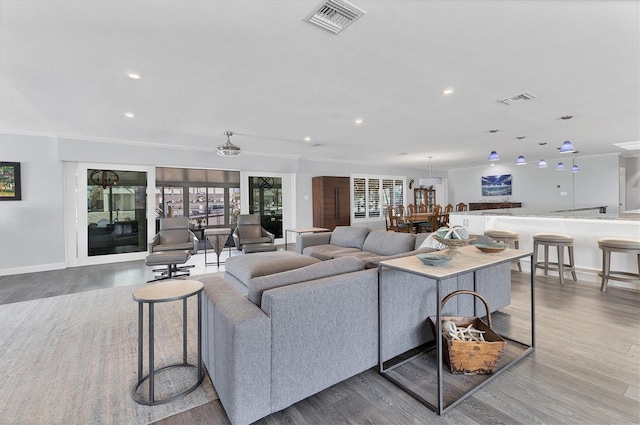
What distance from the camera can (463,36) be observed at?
233 centimetres

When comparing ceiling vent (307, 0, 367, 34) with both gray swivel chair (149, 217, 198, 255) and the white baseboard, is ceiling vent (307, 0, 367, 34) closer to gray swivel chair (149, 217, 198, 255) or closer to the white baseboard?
gray swivel chair (149, 217, 198, 255)

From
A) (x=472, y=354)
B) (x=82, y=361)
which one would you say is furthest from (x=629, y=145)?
(x=82, y=361)

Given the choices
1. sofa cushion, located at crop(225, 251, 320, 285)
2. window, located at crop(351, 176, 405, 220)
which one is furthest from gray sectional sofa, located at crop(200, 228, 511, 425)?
window, located at crop(351, 176, 405, 220)

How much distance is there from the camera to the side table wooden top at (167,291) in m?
1.76

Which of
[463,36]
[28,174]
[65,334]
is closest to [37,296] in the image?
[65,334]

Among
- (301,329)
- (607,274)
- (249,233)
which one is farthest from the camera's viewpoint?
(249,233)

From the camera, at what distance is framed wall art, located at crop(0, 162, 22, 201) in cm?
507

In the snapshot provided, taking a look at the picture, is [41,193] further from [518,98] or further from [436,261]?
[518,98]

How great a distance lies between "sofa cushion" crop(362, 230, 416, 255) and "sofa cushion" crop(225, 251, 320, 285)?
1273 mm

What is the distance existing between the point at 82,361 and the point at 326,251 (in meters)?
3.07

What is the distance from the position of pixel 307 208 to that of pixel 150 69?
6039 millimetres

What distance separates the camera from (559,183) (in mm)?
9664

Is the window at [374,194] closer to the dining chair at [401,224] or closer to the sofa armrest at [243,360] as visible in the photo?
the dining chair at [401,224]

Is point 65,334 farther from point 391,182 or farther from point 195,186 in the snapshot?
point 391,182
